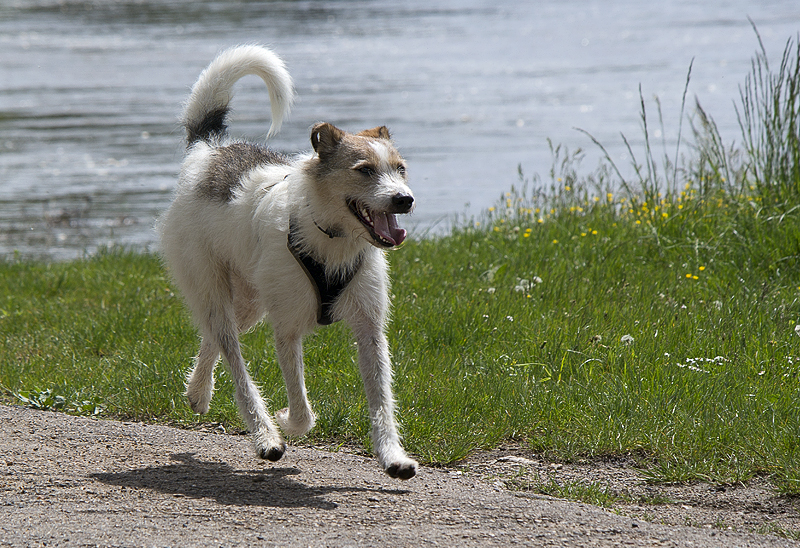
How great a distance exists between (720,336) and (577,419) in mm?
1428

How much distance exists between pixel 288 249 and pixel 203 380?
120cm

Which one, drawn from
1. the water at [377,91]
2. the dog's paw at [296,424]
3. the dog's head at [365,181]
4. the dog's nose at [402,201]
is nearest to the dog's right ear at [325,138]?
the dog's head at [365,181]

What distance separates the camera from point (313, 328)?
491 cm

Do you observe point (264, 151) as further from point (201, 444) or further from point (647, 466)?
point (647, 466)

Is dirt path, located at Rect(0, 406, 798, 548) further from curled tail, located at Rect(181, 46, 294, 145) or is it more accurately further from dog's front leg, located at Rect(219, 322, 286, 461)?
curled tail, located at Rect(181, 46, 294, 145)

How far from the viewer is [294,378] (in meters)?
4.82

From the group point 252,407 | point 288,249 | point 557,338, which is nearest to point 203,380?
point 252,407

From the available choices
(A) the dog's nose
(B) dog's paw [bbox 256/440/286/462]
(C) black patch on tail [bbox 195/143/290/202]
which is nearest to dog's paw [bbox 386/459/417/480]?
(B) dog's paw [bbox 256/440/286/462]

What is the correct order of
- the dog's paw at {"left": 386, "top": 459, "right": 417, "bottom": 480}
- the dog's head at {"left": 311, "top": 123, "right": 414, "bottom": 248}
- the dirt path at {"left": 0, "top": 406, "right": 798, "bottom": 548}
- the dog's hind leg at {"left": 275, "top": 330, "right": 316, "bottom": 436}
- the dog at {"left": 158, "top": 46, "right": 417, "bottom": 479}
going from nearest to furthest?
the dirt path at {"left": 0, "top": 406, "right": 798, "bottom": 548}
the dog's paw at {"left": 386, "top": 459, "right": 417, "bottom": 480}
the dog's head at {"left": 311, "top": 123, "right": 414, "bottom": 248}
the dog at {"left": 158, "top": 46, "right": 417, "bottom": 479}
the dog's hind leg at {"left": 275, "top": 330, "right": 316, "bottom": 436}

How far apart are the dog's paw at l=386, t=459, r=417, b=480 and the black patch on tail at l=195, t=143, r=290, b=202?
1.80 metres

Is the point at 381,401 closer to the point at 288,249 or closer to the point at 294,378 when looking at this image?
the point at 294,378

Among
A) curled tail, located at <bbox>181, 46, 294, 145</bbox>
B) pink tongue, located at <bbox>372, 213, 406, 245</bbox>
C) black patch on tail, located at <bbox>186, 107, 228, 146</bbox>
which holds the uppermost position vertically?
curled tail, located at <bbox>181, 46, 294, 145</bbox>

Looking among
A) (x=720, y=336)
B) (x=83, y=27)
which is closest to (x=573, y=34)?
(x=83, y=27)

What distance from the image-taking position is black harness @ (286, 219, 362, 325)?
15.3 ft
